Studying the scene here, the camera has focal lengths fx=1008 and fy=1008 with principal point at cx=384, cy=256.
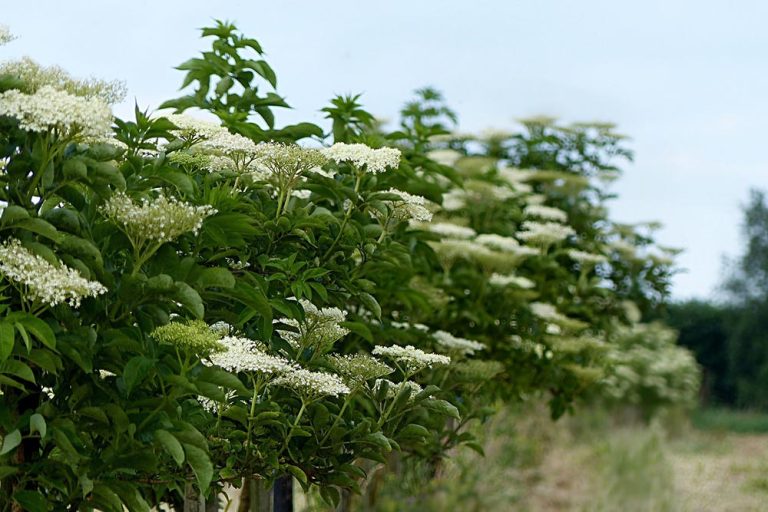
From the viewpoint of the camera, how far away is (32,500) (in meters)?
2.40

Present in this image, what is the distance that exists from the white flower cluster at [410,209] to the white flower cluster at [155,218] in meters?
0.92

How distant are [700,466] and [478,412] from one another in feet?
25.5

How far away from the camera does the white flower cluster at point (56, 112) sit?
2.25 metres

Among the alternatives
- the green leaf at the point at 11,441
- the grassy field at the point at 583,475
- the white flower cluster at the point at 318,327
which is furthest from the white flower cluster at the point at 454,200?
the green leaf at the point at 11,441

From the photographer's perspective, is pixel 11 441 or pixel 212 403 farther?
pixel 212 403

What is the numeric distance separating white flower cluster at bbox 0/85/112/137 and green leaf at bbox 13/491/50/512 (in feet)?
2.82

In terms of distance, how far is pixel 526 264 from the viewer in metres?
5.85

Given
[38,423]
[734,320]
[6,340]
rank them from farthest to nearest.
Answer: [734,320]
[38,423]
[6,340]

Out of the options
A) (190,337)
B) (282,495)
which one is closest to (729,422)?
(282,495)

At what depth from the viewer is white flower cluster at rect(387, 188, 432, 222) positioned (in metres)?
3.16

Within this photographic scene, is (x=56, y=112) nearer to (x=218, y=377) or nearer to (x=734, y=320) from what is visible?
(x=218, y=377)

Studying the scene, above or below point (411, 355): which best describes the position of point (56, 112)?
above

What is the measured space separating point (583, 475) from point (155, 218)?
8614mm

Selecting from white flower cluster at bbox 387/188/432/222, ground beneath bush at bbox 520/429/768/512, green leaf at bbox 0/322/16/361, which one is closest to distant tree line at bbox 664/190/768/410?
ground beneath bush at bbox 520/429/768/512
